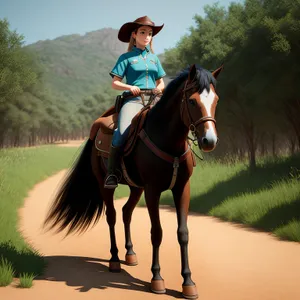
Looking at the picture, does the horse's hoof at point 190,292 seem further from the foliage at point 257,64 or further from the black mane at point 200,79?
the foliage at point 257,64

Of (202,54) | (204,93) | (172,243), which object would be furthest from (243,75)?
(204,93)

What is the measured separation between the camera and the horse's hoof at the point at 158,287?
4.54 metres

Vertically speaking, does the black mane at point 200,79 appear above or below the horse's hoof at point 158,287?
above

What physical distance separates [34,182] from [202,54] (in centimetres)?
922

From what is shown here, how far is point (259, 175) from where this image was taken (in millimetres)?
12109

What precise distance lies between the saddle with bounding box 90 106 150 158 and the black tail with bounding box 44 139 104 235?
0.53 metres

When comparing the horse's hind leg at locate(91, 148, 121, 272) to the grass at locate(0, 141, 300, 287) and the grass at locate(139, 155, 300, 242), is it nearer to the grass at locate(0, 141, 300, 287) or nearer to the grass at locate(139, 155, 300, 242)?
the grass at locate(0, 141, 300, 287)

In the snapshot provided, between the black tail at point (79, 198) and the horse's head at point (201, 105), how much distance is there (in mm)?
Answer: 2855

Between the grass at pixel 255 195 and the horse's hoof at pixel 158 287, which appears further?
the grass at pixel 255 195

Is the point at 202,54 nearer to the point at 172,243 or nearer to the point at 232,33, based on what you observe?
the point at 232,33

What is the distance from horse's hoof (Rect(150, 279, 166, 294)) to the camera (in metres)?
4.54

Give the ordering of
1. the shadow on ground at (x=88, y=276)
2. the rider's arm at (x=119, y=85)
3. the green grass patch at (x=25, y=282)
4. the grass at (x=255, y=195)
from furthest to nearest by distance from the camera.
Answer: the grass at (x=255, y=195), the rider's arm at (x=119, y=85), the shadow on ground at (x=88, y=276), the green grass patch at (x=25, y=282)

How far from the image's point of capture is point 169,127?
4.46 meters

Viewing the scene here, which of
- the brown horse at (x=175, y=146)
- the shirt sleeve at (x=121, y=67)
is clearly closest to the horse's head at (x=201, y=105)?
the brown horse at (x=175, y=146)
